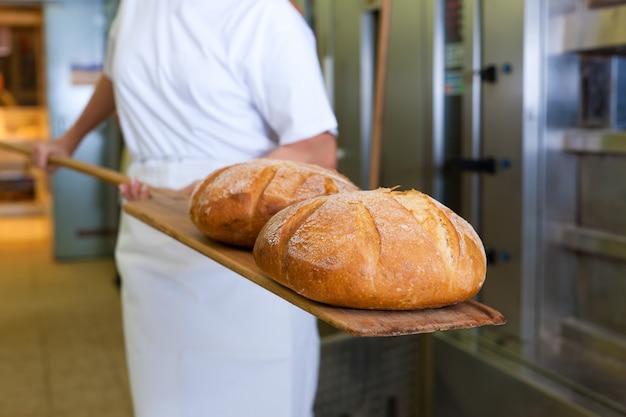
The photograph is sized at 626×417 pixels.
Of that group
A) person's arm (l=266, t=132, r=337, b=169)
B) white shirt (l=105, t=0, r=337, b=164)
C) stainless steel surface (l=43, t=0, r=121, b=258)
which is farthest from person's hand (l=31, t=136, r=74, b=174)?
stainless steel surface (l=43, t=0, r=121, b=258)

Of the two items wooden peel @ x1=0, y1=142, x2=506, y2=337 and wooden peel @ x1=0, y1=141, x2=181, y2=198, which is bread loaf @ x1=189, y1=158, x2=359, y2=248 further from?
wooden peel @ x1=0, y1=141, x2=181, y2=198

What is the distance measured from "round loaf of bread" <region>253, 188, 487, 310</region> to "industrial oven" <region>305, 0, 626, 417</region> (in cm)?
131

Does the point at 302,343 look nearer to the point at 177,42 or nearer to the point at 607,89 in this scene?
the point at 177,42

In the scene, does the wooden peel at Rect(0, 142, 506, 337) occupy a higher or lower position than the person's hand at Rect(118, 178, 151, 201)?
lower

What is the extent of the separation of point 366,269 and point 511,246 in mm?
1771

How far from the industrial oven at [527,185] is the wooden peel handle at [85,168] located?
3.36ft

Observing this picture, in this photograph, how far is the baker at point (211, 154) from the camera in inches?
63.0

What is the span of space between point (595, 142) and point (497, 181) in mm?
383

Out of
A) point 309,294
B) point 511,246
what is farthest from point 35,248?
point 309,294

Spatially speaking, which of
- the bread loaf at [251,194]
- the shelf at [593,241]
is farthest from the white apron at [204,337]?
the shelf at [593,241]

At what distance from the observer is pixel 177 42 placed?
1.66 m

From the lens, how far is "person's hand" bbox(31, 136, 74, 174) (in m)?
2.24

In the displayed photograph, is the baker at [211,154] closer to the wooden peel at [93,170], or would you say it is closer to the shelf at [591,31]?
the wooden peel at [93,170]

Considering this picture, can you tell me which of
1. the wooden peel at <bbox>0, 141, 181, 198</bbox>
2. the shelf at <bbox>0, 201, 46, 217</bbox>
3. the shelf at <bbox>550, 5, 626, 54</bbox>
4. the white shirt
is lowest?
the shelf at <bbox>0, 201, 46, 217</bbox>
